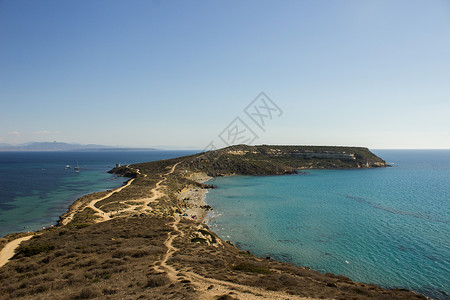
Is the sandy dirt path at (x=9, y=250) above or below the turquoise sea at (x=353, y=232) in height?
above

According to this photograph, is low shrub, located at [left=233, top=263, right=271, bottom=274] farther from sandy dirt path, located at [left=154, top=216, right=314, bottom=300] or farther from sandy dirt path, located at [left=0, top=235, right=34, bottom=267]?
sandy dirt path, located at [left=0, top=235, right=34, bottom=267]

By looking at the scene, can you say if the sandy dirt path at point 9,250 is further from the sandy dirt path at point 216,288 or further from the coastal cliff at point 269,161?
the coastal cliff at point 269,161

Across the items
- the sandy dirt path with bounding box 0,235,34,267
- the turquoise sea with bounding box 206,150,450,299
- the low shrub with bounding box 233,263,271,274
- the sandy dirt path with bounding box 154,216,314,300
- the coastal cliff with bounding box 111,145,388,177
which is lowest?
the turquoise sea with bounding box 206,150,450,299

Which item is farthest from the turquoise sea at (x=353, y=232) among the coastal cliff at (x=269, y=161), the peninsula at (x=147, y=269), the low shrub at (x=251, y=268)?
the coastal cliff at (x=269, y=161)

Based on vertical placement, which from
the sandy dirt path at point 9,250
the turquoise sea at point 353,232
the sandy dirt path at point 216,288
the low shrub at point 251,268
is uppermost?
the sandy dirt path at point 216,288

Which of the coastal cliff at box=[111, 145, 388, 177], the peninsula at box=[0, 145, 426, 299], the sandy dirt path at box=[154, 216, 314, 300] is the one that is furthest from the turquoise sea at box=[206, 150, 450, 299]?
the coastal cliff at box=[111, 145, 388, 177]

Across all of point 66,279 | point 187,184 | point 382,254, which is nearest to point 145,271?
point 66,279
